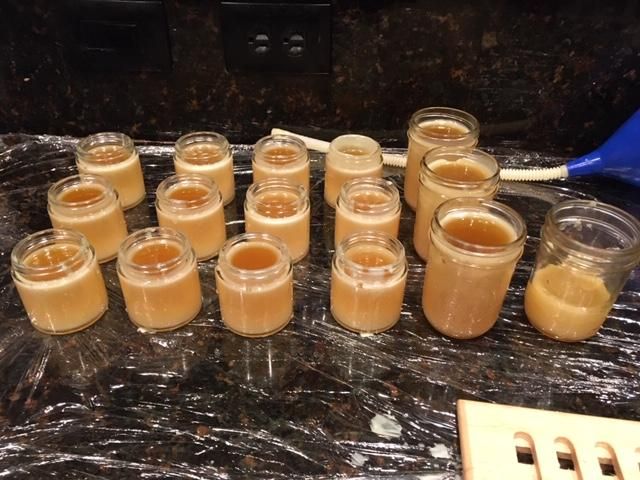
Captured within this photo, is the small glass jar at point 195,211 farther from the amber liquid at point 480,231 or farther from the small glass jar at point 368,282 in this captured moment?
the amber liquid at point 480,231

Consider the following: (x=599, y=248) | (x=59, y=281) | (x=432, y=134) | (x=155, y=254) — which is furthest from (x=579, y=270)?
(x=59, y=281)

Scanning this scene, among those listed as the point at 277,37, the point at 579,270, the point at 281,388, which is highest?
the point at 277,37

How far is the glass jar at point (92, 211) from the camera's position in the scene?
926 mm

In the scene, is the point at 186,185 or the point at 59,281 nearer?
the point at 59,281

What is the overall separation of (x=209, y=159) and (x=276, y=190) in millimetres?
163

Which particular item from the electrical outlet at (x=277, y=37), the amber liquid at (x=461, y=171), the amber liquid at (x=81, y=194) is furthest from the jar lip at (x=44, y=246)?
the amber liquid at (x=461, y=171)

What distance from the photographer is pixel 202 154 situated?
110 cm

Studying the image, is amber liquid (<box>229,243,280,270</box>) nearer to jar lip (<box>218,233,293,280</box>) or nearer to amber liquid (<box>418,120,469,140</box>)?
jar lip (<box>218,233,293,280</box>)

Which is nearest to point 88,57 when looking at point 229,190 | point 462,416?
point 229,190

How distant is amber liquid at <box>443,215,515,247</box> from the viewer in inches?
31.7

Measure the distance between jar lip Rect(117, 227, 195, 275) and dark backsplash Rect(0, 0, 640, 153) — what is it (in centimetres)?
40

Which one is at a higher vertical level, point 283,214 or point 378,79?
point 378,79

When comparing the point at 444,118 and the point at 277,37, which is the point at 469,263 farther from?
the point at 277,37

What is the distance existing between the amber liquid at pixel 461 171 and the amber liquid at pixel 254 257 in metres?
0.32
